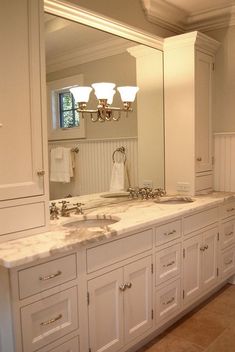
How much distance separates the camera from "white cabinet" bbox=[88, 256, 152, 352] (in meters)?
1.85

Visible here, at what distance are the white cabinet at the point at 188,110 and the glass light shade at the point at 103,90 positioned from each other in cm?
82

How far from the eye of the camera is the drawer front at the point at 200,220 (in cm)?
254

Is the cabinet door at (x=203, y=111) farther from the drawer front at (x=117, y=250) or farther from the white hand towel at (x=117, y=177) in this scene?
the drawer front at (x=117, y=250)

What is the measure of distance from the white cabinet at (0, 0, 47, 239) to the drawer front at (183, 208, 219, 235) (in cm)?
112

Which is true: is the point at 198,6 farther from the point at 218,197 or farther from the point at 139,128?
the point at 218,197

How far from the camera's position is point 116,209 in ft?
8.29

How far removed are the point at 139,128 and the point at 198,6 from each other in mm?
1138

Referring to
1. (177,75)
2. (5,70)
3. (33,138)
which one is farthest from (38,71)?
(177,75)

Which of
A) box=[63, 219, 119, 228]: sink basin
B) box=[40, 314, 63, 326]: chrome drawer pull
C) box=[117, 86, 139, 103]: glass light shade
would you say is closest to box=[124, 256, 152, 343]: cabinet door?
box=[63, 219, 119, 228]: sink basin

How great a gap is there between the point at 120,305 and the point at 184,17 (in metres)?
2.51

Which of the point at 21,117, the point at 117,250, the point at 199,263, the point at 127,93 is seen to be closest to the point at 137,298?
the point at 117,250

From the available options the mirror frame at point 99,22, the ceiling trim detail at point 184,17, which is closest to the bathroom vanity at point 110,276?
the mirror frame at point 99,22

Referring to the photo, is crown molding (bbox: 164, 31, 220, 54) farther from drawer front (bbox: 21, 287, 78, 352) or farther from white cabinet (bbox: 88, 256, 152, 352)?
drawer front (bbox: 21, 287, 78, 352)

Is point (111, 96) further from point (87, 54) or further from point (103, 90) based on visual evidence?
point (87, 54)
